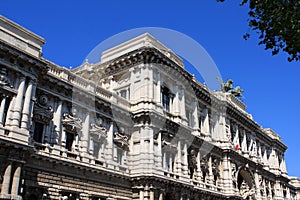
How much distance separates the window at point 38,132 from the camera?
68.8ft

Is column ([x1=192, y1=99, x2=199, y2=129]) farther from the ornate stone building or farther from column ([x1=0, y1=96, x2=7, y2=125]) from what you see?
column ([x1=0, y1=96, x2=7, y2=125])

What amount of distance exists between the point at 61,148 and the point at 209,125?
20168 millimetres

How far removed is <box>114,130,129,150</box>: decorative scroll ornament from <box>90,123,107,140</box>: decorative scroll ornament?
124cm

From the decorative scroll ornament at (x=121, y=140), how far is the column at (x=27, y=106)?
849cm

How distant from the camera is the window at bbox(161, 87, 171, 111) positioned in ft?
102

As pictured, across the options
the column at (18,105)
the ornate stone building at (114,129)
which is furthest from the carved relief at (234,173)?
the column at (18,105)

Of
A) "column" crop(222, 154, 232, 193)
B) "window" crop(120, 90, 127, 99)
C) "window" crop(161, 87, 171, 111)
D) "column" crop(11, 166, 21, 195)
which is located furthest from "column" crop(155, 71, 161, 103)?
"column" crop(11, 166, 21, 195)

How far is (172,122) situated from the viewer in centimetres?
2967

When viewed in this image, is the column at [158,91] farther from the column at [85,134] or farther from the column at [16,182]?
the column at [16,182]

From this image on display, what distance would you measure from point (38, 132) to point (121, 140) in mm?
7408

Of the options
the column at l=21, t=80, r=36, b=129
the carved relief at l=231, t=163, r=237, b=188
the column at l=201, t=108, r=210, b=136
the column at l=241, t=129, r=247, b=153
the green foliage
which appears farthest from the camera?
the column at l=241, t=129, r=247, b=153

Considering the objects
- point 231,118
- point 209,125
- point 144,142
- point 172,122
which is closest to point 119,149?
point 144,142

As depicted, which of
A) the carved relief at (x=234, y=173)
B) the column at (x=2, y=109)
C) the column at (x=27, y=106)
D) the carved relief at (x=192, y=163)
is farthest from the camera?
the carved relief at (x=234, y=173)

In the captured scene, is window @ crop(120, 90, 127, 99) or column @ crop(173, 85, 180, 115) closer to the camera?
window @ crop(120, 90, 127, 99)
